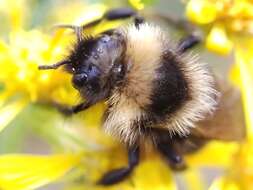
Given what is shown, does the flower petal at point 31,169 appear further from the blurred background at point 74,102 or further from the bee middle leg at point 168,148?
the bee middle leg at point 168,148

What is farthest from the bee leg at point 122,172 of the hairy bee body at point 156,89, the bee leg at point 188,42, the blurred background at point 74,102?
the bee leg at point 188,42

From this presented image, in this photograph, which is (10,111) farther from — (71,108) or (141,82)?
(141,82)

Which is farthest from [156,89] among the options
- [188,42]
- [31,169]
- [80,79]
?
[31,169]

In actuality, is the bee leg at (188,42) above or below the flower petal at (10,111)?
above

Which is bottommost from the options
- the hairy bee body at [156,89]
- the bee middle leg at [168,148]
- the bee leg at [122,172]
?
the bee leg at [122,172]

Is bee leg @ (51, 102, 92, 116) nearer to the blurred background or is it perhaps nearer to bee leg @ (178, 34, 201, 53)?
the blurred background

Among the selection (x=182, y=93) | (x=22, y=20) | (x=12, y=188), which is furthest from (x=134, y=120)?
(x=22, y=20)
